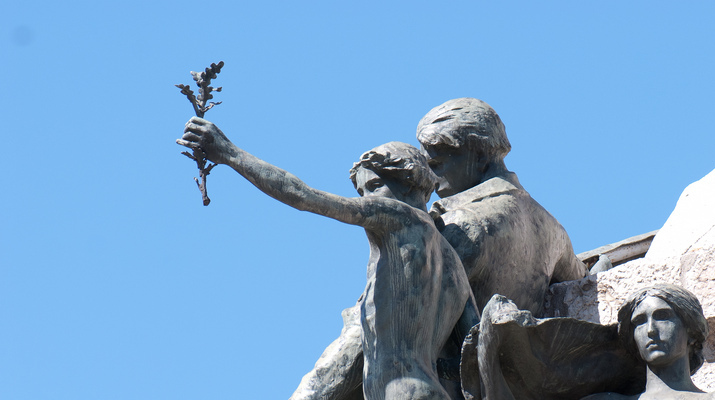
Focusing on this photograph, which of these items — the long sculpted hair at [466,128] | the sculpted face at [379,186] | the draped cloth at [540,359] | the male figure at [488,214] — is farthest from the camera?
the long sculpted hair at [466,128]

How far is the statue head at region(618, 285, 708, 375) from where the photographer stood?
7.99m

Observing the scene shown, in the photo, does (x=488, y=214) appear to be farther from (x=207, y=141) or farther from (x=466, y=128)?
(x=207, y=141)

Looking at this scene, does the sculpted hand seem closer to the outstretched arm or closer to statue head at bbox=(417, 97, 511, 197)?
the outstretched arm

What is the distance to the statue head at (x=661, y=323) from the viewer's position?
7988mm

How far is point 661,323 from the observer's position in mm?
8023

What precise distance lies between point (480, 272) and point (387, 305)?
871mm

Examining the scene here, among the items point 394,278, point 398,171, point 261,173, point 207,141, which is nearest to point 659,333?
point 394,278

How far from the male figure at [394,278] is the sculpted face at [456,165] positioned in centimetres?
90

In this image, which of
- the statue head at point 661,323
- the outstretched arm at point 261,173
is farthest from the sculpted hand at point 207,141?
the statue head at point 661,323

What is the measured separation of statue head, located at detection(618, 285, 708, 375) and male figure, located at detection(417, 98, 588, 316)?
112cm

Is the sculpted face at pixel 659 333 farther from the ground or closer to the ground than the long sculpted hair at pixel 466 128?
closer to the ground

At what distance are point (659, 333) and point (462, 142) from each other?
6.71 ft

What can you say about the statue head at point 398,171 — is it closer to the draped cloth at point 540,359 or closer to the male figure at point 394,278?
the male figure at point 394,278

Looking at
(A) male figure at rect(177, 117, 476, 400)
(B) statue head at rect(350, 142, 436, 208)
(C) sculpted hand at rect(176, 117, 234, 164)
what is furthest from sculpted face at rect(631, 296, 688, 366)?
(C) sculpted hand at rect(176, 117, 234, 164)
